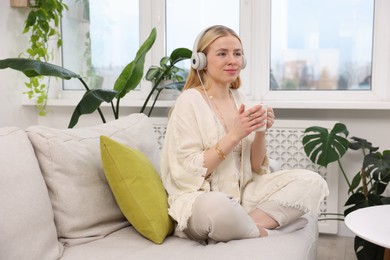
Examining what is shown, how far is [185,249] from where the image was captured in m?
1.54

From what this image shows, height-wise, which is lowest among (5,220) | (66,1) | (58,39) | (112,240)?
(112,240)

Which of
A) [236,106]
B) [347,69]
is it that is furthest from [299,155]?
[236,106]

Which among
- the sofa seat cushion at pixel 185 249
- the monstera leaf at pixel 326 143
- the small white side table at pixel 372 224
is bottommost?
the sofa seat cushion at pixel 185 249

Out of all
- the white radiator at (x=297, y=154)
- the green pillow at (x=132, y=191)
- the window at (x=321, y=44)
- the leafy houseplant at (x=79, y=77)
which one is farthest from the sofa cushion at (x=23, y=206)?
the window at (x=321, y=44)

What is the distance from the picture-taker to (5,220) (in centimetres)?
129

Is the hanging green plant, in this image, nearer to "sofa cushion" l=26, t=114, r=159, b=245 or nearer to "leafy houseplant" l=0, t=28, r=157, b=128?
"leafy houseplant" l=0, t=28, r=157, b=128

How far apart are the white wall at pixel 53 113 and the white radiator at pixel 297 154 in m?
0.09

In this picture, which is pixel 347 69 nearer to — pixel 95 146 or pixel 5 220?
pixel 95 146

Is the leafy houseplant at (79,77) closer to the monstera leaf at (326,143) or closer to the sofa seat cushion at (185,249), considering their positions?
the sofa seat cushion at (185,249)

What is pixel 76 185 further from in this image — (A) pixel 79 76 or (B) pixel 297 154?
(B) pixel 297 154

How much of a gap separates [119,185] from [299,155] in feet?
5.66

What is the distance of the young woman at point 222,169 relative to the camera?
1.62m

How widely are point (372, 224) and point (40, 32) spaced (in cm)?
260

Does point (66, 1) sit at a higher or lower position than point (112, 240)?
higher
